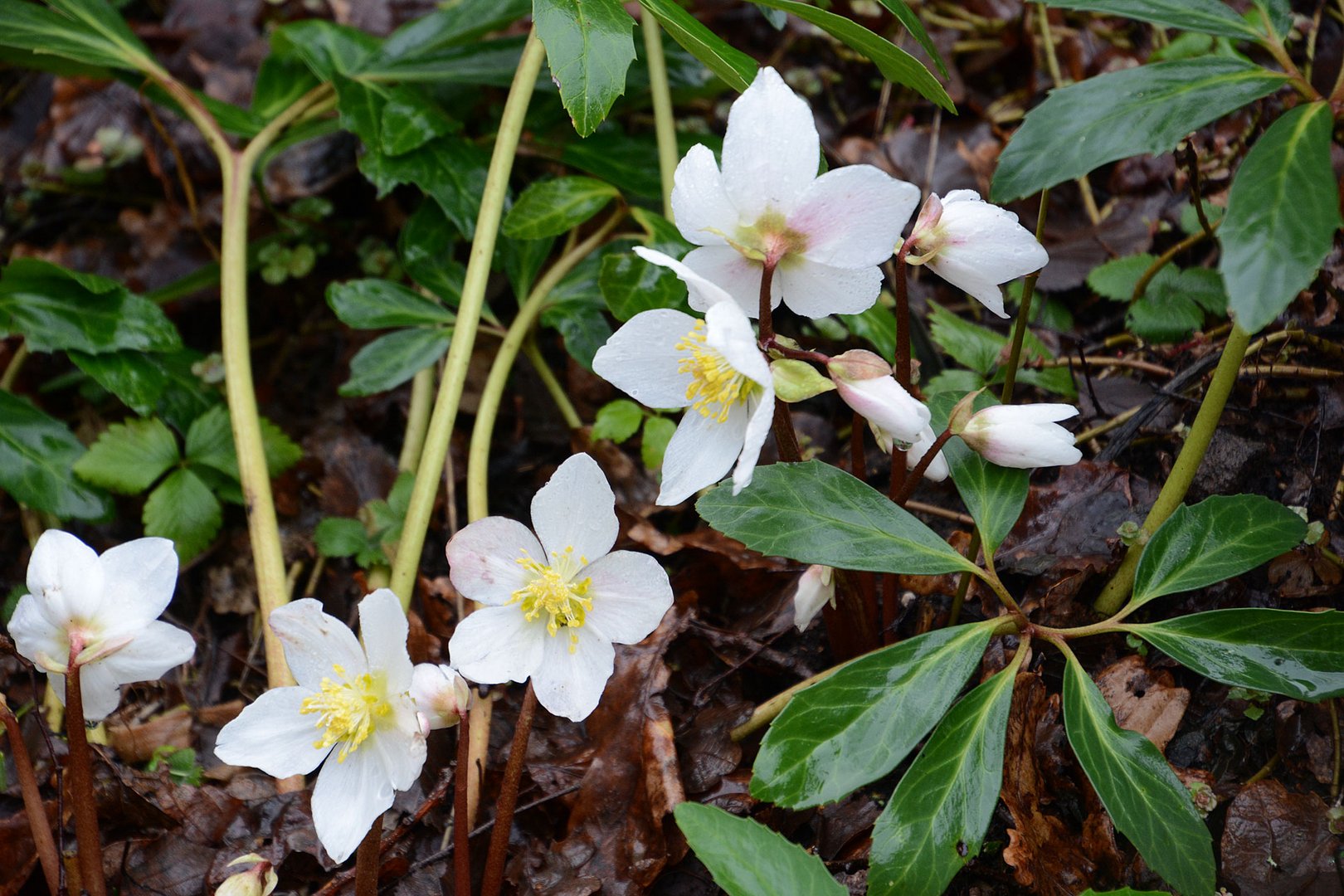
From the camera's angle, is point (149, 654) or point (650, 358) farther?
point (149, 654)

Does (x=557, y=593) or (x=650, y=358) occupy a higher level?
(x=650, y=358)

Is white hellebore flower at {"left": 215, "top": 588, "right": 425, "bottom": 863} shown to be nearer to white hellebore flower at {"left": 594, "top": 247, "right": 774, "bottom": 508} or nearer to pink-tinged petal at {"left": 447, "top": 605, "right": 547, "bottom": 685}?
pink-tinged petal at {"left": 447, "top": 605, "right": 547, "bottom": 685}

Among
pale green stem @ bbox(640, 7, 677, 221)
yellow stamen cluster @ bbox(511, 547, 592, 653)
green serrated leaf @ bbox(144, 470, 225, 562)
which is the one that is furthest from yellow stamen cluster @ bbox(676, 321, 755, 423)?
green serrated leaf @ bbox(144, 470, 225, 562)

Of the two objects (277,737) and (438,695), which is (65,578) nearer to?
(277,737)

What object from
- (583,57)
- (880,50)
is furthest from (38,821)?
(880,50)

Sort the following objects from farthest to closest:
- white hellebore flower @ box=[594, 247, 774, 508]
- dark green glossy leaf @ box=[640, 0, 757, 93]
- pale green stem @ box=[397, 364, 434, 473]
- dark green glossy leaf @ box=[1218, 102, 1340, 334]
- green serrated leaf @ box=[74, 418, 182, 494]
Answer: pale green stem @ box=[397, 364, 434, 473] < green serrated leaf @ box=[74, 418, 182, 494] < dark green glossy leaf @ box=[640, 0, 757, 93] < white hellebore flower @ box=[594, 247, 774, 508] < dark green glossy leaf @ box=[1218, 102, 1340, 334]

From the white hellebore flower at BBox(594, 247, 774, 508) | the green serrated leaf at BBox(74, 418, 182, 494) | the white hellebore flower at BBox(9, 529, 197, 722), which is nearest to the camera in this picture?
the white hellebore flower at BBox(594, 247, 774, 508)
